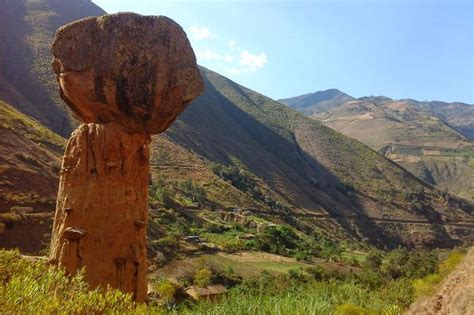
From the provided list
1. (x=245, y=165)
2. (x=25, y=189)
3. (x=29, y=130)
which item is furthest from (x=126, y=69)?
(x=245, y=165)

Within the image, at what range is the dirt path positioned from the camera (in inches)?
298

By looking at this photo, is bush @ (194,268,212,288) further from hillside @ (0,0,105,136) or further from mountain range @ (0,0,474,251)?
hillside @ (0,0,105,136)

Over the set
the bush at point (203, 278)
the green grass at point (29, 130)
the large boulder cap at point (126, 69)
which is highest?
the large boulder cap at point (126, 69)

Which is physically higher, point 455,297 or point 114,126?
point 114,126

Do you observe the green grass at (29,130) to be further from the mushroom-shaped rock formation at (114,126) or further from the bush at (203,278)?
the mushroom-shaped rock formation at (114,126)

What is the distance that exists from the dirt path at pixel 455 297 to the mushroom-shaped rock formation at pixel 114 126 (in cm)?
512

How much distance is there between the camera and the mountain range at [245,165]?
4503 cm

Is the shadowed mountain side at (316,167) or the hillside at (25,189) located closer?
the hillside at (25,189)

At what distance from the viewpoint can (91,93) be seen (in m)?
9.41

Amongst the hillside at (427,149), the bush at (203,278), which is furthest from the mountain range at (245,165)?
the hillside at (427,149)

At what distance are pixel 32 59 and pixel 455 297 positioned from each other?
2834 inches

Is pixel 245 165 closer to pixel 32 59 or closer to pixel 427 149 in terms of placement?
pixel 32 59

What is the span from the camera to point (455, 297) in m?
7.89

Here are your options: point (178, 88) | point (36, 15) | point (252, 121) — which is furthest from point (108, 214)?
point (252, 121)
